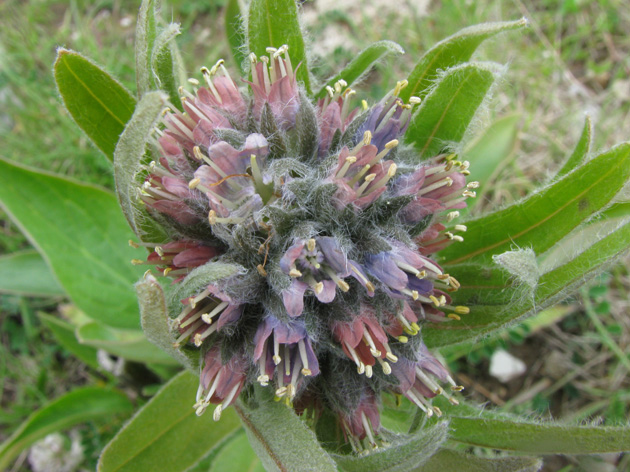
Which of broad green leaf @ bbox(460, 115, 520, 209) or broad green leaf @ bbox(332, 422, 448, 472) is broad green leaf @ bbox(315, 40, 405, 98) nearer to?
broad green leaf @ bbox(460, 115, 520, 209)

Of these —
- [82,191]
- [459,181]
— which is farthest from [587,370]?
[82,191]

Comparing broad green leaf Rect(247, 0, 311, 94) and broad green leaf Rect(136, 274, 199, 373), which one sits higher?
broad green leaf Rect(247, 0, 311, 94)

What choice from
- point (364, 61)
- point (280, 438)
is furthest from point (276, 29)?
point (280, 438)

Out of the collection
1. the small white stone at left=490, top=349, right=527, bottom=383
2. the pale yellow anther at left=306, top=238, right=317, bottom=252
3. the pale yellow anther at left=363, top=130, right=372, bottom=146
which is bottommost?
the small white stone at left=490, top=349, right=527, bottom=383

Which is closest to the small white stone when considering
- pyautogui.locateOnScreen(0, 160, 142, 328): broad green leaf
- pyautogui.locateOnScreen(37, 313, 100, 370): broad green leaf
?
pyautogui.locateOnScreen(0, 160, 142, 328): broad green leaf

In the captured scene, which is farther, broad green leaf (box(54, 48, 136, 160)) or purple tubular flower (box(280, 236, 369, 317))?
broad green leaf (box(54, 48, 136, 160))

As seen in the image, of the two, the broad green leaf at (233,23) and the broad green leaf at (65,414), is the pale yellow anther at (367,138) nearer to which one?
the broad green leaf at (233,23)

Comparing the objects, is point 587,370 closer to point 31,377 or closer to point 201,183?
point 201,183
